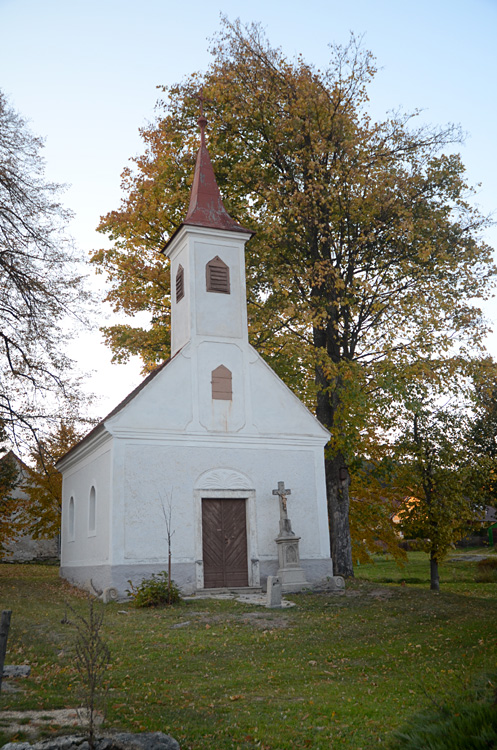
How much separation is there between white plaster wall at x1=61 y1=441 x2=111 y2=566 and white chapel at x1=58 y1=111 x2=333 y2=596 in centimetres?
7

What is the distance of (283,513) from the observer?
18.3 m

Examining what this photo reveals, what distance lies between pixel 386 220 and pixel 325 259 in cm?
236

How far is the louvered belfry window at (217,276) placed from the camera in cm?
2023

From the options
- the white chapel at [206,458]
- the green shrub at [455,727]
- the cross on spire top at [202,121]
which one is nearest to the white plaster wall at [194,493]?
the white chapel at [206,458]

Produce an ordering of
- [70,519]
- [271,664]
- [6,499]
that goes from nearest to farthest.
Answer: [271,664] < [70,519] < [6,499]

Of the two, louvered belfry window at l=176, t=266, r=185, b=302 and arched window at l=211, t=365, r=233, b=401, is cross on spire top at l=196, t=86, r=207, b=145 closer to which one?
louvered belfry window at l=176, t=266, r=185, b=302

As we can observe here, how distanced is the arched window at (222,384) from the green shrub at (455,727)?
565 inches

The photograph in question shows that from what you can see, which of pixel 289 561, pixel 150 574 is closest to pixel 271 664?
pixel 150 574

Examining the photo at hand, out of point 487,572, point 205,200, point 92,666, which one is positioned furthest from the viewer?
point 487,572

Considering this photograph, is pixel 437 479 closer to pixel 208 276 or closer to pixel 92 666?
pixel 208 276

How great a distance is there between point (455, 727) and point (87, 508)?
683 inches

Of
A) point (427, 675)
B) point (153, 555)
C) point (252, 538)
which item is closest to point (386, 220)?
point (252, 538)

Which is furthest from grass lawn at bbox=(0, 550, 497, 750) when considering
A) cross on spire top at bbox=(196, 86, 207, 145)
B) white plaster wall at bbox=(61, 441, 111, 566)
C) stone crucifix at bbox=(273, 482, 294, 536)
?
cross on spire top at bbox=(196, 86, 207, 145)

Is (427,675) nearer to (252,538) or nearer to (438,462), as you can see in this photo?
(252,538)
